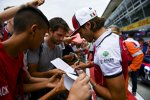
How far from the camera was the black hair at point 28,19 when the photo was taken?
2209mm

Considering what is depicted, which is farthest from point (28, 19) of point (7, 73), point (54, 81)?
point (54, 81)

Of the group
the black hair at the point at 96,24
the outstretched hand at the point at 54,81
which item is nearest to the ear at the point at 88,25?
the black hair at the point at 96,24

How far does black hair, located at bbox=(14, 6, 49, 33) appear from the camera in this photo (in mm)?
2209

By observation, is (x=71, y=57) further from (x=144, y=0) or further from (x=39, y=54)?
(x=144, y=0)

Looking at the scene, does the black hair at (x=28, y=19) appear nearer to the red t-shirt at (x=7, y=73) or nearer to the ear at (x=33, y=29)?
the ear at (x=33, y=29)

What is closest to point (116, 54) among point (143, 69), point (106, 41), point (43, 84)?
point (106, 41)

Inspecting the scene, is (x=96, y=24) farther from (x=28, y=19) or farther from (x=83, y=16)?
(x=28, y=19)

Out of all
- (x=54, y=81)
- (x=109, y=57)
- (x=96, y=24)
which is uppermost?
(x=96, y=24)

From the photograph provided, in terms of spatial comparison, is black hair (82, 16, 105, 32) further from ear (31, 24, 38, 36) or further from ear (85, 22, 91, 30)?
ear (31, 24, 38, 36)

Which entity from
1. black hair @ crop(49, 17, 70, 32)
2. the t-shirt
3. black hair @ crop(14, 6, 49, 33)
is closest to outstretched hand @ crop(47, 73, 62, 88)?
black hair @ crop(14, 6, 49, 33)

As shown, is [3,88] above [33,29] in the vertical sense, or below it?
below

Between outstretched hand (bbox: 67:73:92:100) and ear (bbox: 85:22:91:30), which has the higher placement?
ear (bbox: 85:22:91:30)

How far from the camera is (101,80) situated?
278 centimetres

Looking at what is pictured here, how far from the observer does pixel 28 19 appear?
7.38 feet
